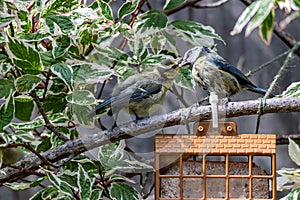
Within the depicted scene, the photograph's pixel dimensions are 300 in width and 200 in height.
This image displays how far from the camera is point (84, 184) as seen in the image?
1.21 metres

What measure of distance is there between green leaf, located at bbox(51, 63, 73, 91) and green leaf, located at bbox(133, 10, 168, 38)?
0.21 meters

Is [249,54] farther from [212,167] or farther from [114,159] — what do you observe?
[212,167]

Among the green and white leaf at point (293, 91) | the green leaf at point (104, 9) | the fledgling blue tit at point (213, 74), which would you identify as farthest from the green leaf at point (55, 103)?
the green and white leaf at point (293, 91)

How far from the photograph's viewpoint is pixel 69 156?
1.23m

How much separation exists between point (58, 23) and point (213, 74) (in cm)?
31

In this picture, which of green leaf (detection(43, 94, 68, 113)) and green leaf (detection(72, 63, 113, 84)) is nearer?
green leaf (detection(72, 63, 113, 84))

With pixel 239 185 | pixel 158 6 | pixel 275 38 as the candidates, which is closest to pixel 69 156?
pixel 239 185

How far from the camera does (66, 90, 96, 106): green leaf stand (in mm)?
1240

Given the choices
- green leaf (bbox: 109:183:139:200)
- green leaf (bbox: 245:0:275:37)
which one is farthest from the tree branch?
green leaf (bbox: 245:0:275:37)

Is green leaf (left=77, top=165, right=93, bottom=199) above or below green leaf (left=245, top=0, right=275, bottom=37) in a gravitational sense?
below

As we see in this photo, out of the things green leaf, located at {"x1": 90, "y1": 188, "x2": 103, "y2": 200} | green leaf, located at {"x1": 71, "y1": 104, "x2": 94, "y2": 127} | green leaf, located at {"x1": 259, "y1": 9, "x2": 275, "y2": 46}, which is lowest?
green leaf, located at {"x1": 90, "y1": 188, "x2": 103, "y2": 200}

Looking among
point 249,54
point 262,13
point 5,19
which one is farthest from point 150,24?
point 249,54

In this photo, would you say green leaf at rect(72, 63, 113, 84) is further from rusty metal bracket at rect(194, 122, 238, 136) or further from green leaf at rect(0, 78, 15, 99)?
rusty metal bracket at rect(194, 122, 238, 136)

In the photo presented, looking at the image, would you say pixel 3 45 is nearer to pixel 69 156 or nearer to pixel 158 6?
pixel 69 156
